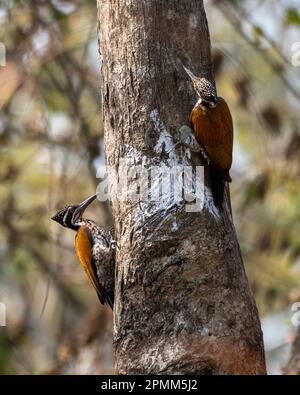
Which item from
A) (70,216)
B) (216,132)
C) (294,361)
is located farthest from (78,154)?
(216,132)

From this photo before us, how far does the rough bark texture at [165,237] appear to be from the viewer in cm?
525

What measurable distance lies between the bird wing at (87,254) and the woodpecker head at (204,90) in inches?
60.0

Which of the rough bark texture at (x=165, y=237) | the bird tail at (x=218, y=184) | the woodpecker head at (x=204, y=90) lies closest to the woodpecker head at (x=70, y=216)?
the rough bark texture at (x=165, y=237)

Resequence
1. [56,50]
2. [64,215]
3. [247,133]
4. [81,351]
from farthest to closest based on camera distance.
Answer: [247,133] → [81,351] → [56,50] → [64,215]

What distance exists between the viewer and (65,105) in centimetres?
1074

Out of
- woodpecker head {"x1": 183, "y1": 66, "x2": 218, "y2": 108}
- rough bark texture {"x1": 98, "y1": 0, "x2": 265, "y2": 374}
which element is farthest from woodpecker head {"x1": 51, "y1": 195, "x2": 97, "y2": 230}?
woodpecker head {"x1": 183, "y1": 66, "x2": 218, "y2": 108}

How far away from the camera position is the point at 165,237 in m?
5.39

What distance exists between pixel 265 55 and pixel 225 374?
475 centimetres

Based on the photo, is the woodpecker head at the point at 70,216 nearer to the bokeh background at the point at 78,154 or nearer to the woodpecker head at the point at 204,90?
the bokeh background at the point at 78,154

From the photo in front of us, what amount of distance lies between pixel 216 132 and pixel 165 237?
0.71 m
